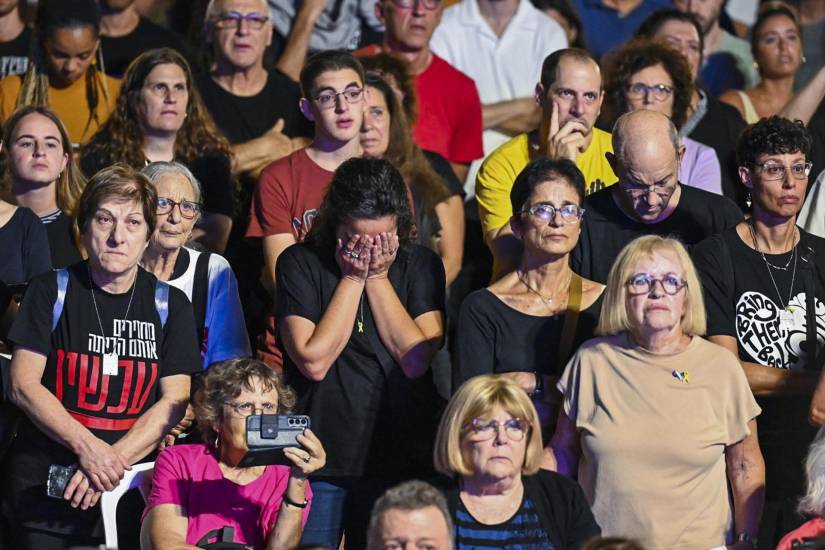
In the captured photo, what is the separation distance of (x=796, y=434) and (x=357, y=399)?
162 cm

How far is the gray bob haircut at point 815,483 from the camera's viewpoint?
17.4ft

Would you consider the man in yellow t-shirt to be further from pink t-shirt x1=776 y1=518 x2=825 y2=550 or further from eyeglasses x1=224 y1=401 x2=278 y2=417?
pink t-shirt x1=776 y1=518 x2=825 y2=550

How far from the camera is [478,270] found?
23.2ft

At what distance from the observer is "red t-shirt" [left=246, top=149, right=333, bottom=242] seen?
21.2 feet

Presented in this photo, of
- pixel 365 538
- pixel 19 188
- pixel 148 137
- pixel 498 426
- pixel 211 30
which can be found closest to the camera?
pixel 498 426

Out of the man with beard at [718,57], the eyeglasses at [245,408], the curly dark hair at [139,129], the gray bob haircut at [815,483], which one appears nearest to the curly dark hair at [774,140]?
the gray bob haircut at [815,483]

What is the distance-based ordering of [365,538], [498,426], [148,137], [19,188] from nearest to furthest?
[498,426], [365,538], [19,188], [148,137]

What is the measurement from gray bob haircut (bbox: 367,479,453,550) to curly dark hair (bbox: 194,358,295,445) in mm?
779

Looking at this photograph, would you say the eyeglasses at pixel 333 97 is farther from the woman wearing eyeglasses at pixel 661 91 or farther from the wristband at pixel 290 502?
the wristband at pixel 290 502

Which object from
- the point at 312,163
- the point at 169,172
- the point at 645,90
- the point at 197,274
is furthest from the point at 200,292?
the point at 645,90

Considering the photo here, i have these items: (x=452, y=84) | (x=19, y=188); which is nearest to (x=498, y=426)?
(x=19, y=188)

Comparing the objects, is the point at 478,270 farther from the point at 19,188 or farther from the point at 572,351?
the point at 19,188

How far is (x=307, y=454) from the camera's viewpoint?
5.20 m

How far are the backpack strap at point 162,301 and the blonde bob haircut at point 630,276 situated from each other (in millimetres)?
1519
